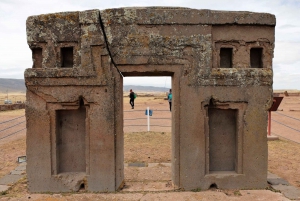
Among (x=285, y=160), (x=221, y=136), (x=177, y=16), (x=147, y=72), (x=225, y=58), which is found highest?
(x=177, y=16)

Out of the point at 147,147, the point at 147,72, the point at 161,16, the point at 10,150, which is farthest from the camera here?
the point at 147,147

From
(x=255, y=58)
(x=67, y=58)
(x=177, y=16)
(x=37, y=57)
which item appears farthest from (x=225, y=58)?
(x=37, y=57)

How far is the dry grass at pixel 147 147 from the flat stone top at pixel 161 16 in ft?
12.9

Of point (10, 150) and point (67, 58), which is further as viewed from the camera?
point (10, 150)

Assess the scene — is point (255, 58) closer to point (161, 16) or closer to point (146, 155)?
point (161, 16)

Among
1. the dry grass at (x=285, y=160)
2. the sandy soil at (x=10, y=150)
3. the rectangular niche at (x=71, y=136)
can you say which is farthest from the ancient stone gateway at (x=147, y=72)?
the sandy soil at (x=10, y=150)

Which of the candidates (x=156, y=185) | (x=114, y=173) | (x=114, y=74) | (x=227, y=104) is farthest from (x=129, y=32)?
(x=156, y=185)

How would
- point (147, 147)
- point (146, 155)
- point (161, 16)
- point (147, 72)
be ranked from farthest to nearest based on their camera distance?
point (147, 147)
point (146, 155)
point (147, 72)
point (161, 16)

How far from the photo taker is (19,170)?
6355mm

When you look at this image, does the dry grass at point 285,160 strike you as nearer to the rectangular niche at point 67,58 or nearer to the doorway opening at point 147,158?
the doorway opening at point 147,158

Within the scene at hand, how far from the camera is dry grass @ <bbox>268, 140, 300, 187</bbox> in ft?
19.8

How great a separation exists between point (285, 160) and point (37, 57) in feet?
22.3

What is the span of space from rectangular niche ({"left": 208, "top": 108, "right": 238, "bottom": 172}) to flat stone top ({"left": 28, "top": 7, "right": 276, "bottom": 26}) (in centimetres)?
172

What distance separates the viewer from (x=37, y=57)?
5070 mm
